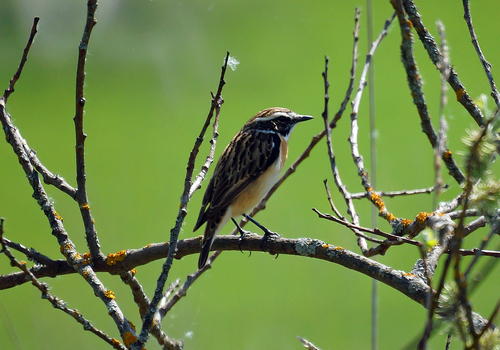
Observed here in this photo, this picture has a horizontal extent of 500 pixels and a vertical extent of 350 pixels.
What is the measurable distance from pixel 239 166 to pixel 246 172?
6 cm

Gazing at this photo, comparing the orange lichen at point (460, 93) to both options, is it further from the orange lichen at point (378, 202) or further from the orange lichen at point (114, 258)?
the orange lichen at point (114, 258)

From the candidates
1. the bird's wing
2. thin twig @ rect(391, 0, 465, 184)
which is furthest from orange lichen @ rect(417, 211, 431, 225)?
the bird's wing

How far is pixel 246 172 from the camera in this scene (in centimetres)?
303

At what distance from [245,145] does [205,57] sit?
3717 mm

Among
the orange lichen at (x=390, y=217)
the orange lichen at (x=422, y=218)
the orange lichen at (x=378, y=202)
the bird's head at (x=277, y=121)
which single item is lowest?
the orange lichen at (x=422, y=218)

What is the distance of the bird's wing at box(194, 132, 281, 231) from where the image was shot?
9.52 ft

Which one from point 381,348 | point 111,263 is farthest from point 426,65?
point 111,263

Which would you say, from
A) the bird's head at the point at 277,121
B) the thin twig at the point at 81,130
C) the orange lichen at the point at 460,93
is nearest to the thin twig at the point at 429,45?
the orange lichen at the point at 460,93

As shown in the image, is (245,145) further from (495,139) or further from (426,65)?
(426,65)

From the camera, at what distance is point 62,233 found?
1882mm

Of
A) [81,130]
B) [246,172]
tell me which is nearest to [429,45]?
[81,130]

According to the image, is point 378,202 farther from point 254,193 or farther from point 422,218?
point 254,193

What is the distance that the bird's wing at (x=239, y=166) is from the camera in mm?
2902

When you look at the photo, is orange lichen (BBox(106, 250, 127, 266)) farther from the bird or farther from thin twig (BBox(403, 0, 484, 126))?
thin twig (BBox(403, 0, 484, 126))
